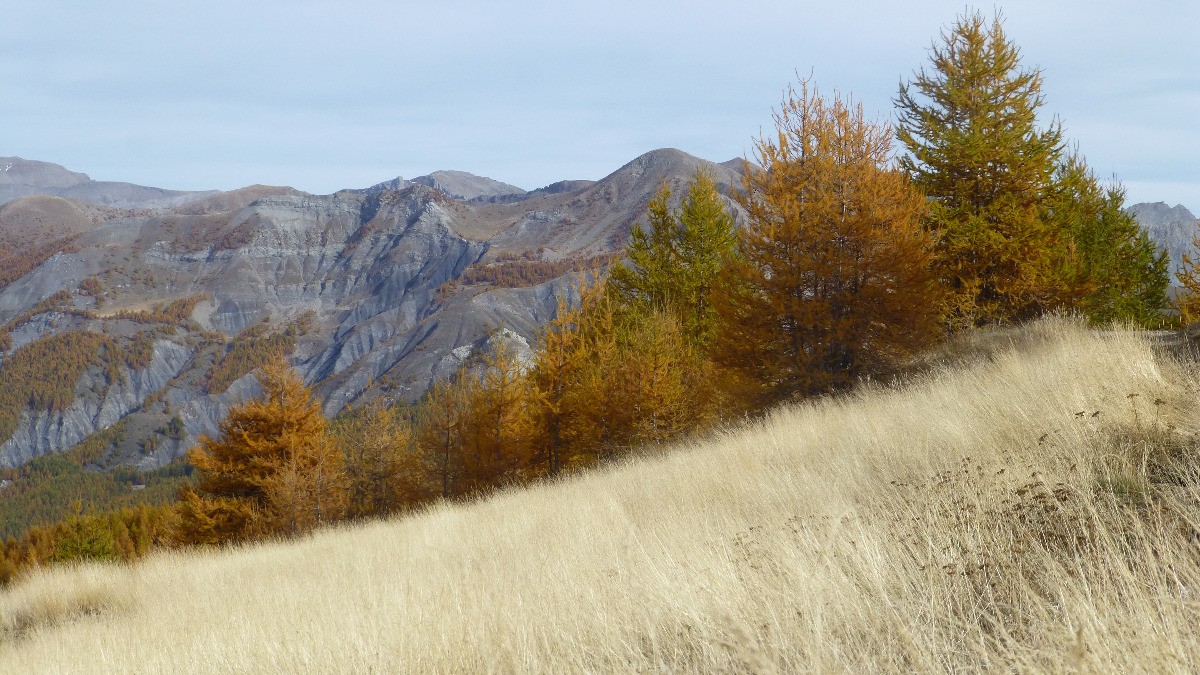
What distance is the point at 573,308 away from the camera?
26375 millimetres

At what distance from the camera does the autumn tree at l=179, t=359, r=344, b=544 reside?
89.5 feet

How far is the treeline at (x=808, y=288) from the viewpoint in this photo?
15.3 meters

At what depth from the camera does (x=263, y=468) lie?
2812 centimetres

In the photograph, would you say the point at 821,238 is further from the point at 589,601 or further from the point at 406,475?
the point at 406,475

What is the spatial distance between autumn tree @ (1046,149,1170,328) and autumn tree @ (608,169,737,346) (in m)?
10.9

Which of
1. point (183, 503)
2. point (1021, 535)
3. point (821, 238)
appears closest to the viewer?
point (1021, 535)

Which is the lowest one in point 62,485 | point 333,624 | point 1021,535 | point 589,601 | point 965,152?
point 62,485

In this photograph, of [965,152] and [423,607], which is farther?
[965,152]

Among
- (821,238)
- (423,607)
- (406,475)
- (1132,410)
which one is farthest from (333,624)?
(406,475)

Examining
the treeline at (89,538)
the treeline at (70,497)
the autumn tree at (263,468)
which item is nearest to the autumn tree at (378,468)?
the autumn tree at (263,468)

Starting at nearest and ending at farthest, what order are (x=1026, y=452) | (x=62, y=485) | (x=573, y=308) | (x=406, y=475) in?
1. (x=1026, y=452)
2. (x=573, y=308)
3. (x=406, y=475)
4. (x=62, y=485)

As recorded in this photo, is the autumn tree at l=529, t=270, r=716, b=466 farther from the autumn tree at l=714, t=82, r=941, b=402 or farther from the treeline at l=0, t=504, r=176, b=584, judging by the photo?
the treeline at l=0, t=504, r=176, b=584

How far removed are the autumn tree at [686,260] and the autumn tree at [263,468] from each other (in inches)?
530

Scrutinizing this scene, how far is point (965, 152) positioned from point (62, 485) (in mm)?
241097
